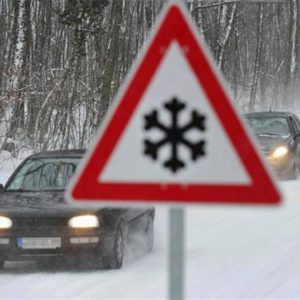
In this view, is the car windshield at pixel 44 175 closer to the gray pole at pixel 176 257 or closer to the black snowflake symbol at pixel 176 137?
the black snowflake symbol at pixel 176 137

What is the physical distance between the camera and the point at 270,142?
1758 centimetres

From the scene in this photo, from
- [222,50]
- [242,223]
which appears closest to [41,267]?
[242,223]

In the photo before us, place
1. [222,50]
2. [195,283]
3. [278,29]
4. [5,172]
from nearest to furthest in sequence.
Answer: [195,283] < [5,172] < [222,50] < [278,29]

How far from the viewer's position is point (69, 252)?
27.9ft

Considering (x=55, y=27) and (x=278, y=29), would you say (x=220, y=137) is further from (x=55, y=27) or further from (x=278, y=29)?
(x=278, y=29)

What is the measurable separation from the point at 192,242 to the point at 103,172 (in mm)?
6873

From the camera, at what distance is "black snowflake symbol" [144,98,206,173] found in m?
3.50

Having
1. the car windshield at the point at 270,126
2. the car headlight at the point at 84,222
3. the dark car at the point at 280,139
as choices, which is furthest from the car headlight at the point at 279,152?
the car headlight at the point at 84,222

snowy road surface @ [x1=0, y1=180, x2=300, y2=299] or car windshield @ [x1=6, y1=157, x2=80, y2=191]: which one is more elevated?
car windshield @ [x1=6, y1=157, x2=80, y2=191]

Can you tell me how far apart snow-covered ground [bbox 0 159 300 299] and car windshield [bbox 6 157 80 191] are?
0.98 meters

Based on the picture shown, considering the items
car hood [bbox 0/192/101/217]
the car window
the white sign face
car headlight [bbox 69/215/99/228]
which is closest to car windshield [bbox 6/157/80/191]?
car hood [bbox 0/192/101/217]

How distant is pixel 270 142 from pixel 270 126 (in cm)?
125

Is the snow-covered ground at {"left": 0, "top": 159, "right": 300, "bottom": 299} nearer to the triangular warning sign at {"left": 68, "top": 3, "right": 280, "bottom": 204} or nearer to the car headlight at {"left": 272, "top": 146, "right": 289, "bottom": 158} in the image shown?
the triangular warning sign at {"left": 68, "top": 3, "right": 280, "bottom": 204}

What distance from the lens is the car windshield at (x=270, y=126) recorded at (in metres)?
18.4
